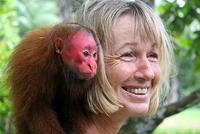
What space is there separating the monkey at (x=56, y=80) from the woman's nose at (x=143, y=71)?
0.19 meters

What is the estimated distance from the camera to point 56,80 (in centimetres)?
235

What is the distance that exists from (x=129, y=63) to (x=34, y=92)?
0.42m

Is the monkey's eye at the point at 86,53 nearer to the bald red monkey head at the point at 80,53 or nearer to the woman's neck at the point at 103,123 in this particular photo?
the bald red monkey head at the point at 80,53

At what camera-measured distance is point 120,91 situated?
7.70 ft

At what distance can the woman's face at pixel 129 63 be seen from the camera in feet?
7.55

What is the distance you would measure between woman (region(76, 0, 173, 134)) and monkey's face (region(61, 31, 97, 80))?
56 mm

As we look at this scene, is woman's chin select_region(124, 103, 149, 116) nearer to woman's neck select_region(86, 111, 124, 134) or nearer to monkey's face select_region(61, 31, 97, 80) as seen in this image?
woman's neck select_region(86, 111, 124, 134)

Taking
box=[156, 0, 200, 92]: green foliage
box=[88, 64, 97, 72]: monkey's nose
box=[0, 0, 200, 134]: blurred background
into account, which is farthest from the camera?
box=[156, 0, 200, 92]: green foliage

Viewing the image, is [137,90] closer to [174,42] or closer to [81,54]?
[81,54]

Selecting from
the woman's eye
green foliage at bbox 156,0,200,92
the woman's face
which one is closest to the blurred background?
green foliage at bbox 156,0,200,92

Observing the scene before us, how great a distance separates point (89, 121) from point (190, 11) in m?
2.17

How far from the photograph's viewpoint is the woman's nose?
2299 millimetres

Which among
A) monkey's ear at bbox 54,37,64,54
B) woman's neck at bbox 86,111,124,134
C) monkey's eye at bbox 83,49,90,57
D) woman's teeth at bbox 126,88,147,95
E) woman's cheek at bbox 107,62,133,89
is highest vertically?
monkey's ear at bbox 54,37,64,54

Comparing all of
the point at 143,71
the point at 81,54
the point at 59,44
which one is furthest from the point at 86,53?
the point at 143,71
